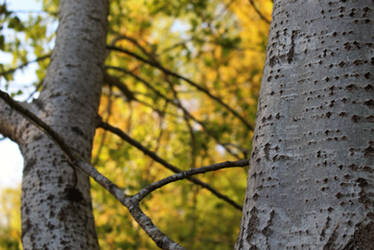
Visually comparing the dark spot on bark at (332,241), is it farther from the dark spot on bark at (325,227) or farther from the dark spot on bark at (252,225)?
the dark spot on bark at (252,225)

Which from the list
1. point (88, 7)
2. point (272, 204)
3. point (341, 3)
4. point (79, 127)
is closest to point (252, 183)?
point (272, 204)

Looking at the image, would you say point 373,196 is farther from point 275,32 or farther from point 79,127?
point 79,127

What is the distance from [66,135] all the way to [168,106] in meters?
3.32

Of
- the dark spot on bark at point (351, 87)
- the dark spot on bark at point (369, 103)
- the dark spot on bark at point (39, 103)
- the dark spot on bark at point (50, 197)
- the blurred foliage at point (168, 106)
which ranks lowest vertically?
the dark spot on bark at point (50, 197)

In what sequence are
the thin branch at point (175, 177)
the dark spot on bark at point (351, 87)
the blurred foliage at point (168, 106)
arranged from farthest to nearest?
the blurred foliage at point (168, 106)
the thin branch at point (175, 177)
the dark spot on bark at point (351, 87)

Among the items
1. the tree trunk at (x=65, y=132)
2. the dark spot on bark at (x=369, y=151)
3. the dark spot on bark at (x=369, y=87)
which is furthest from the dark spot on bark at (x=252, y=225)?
the tree trunk at (x=65, y=132)

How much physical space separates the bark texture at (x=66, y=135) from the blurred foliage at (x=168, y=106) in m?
0.45

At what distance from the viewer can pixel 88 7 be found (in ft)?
6.37

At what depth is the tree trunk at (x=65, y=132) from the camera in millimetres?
1415

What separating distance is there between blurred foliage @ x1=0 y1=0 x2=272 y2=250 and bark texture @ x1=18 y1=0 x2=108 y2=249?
447 mm

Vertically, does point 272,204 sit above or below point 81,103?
below

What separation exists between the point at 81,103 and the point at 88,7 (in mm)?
539

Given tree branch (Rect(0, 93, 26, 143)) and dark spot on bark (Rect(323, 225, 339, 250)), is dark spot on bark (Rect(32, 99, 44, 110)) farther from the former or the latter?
dark spot on bark (Rect(323, 225, 339, 250))

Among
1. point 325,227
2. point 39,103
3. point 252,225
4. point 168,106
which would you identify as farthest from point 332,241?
point 168,106
